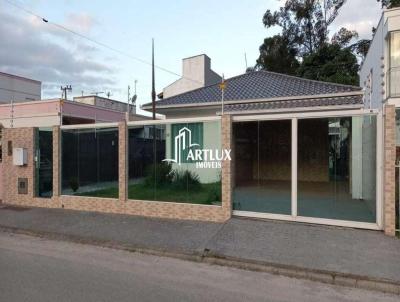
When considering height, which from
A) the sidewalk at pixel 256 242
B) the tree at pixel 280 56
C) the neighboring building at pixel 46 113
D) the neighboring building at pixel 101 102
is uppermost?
the tree at pixel 280 56

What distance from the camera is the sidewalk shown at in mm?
6080

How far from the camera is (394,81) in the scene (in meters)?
13.5

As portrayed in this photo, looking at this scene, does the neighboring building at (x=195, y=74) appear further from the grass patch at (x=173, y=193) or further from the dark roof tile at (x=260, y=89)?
the grass patch at (x=173, y=193)

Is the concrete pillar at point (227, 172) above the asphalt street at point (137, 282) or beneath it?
above

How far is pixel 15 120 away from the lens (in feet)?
73.5

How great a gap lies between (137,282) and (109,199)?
17.0ft

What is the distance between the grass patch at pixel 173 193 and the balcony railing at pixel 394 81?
7.86 metres

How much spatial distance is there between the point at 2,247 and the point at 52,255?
4.60 ft

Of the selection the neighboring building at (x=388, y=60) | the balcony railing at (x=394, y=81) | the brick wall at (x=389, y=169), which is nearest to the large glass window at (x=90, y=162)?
the brick wall at (x=389, y=169)

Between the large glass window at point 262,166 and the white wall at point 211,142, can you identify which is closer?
the large glass window at point 262,166

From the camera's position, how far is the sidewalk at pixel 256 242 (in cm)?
608

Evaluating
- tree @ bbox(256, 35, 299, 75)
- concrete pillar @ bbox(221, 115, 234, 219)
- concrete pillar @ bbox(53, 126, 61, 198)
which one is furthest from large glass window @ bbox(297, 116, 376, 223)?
tree @ bbox(256, 35, 299, 75)

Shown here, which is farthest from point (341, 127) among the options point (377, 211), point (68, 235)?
point (68, 235)

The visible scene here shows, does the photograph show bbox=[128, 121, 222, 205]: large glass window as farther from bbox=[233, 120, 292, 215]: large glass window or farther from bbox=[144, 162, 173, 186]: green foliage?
bbox=[233, 120, 292, 215]: large glass window
